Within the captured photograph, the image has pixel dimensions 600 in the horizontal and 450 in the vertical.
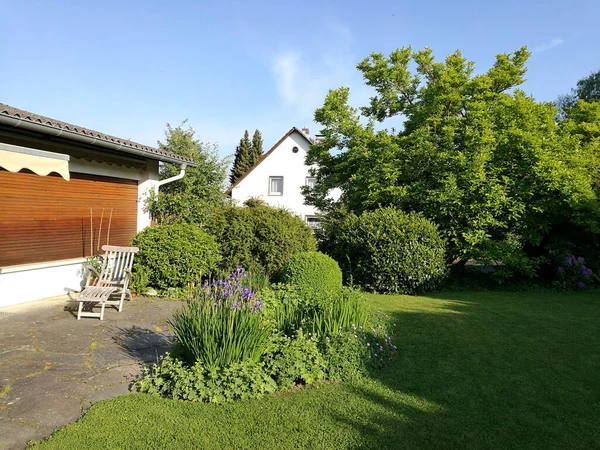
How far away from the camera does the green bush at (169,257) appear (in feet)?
26.1

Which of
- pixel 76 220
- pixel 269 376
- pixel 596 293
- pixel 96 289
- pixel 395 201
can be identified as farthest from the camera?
pixel 395 201

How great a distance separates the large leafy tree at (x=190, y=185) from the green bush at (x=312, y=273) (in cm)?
309

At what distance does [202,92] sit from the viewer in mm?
11945

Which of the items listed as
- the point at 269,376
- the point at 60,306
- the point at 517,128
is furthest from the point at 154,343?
the point at 517,128

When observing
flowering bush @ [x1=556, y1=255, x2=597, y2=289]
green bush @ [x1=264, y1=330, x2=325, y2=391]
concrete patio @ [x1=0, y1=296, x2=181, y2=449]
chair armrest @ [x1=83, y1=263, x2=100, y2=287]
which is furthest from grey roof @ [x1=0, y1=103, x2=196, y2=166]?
flowering bush @ [x1=556, y1=255, x2=597, y2=289]

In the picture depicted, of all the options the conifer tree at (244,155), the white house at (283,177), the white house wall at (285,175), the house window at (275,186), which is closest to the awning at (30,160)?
the white house at (283,177)

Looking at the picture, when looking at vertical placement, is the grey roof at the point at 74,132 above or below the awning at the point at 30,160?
above

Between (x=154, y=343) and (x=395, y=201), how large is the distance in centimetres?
861

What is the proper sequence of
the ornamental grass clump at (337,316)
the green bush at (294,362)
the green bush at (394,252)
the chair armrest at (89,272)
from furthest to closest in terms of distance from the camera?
the green bush at (394,252), the chair armrest at (89,272), the ornamental grass clump at (337,316), the green bush at (294,362)

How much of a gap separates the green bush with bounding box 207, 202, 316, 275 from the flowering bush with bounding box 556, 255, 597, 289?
8.22 m

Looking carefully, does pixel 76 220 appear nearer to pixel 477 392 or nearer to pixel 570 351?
pixel 477 392

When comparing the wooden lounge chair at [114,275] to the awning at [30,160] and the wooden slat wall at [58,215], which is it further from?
the awning at [30,160]

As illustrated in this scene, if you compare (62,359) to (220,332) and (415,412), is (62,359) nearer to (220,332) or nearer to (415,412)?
(220,332)

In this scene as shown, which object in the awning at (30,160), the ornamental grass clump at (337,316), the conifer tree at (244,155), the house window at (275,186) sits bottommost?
the ornamental grass clump at (337,316)
